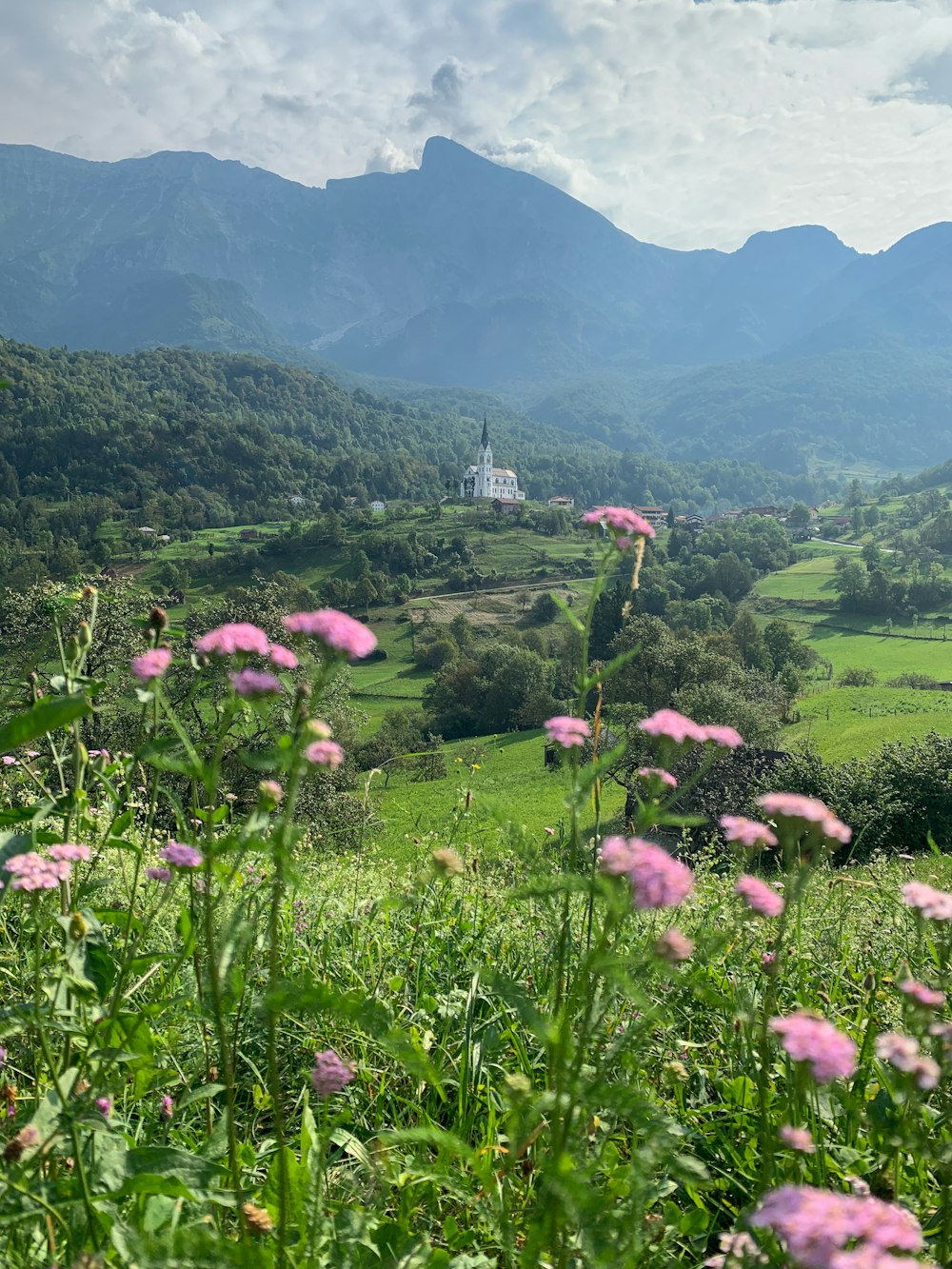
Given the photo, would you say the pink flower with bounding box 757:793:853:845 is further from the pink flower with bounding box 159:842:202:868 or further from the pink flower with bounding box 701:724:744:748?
the pink flower with bounding box 159:842:202:868

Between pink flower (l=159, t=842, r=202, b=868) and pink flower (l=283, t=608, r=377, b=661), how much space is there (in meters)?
0.75


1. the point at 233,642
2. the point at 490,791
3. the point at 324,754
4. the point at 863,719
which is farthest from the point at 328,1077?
the point at 863,719

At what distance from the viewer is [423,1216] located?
2383 millimetres

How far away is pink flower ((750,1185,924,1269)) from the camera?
858mm

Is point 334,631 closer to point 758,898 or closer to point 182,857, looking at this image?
point 182,857

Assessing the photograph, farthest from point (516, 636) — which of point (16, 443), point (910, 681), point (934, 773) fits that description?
point (16, 443)

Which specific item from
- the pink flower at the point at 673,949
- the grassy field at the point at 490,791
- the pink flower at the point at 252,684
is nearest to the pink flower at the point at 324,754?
the pink flower at the point at 252,684

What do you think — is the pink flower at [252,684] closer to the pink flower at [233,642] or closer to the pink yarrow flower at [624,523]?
the pink flower at [233,642]

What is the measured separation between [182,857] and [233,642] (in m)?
0.66

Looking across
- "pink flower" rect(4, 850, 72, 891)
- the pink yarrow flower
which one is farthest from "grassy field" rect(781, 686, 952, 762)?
"pink flower" rect(4, 850, 72, 891)

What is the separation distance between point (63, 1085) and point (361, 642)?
131 cm

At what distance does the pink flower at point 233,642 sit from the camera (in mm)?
1839

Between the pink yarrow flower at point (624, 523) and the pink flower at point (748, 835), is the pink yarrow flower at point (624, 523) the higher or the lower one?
the higher one

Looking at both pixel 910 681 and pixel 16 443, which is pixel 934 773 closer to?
pixel 910 681
